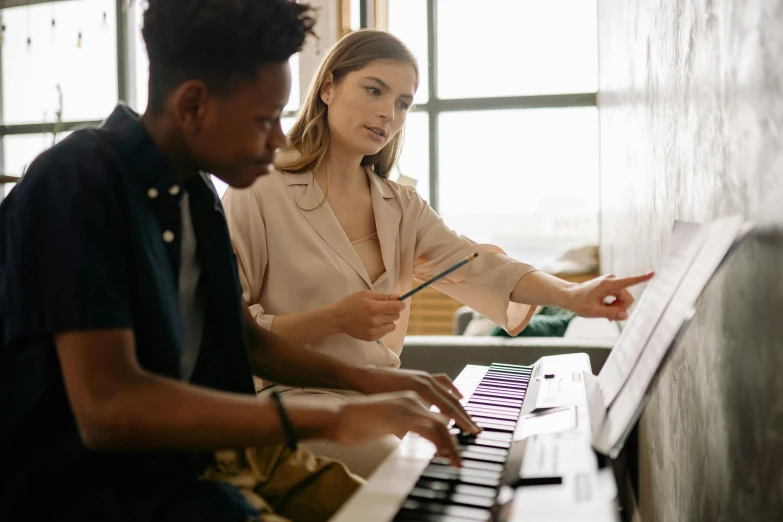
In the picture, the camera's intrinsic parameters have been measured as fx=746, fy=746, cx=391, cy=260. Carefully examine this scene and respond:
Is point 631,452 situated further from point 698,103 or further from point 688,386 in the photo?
point 698,103

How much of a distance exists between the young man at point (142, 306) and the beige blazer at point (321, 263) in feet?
2.51

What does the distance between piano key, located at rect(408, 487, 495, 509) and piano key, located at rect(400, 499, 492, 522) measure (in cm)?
1

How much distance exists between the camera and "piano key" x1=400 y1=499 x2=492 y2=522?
0.82 metres

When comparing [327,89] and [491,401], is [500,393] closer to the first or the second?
[491,401]

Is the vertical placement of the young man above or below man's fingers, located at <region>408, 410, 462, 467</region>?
above

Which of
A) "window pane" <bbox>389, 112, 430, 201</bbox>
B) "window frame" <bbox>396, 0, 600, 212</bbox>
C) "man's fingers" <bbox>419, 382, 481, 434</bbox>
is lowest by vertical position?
"man's fingers" <bbox>419, 382, 481, 434</bbox>

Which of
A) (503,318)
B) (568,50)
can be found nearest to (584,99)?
(568,50)

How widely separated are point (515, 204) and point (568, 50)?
4.21 feet

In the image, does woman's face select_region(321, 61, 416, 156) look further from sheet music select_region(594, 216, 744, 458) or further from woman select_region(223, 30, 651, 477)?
sheet music select_region(594, 216, 744, 458)

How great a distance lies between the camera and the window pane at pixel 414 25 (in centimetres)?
615

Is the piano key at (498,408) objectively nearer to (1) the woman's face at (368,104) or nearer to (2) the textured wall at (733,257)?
(2) the textured wall at (733,257)

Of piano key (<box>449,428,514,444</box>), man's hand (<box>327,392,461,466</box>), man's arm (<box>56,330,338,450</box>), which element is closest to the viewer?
man's arm (<box>56,330,338,450</box>)

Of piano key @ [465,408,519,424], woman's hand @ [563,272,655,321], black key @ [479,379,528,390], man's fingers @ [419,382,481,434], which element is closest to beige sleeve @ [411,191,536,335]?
woman's hand @ [563,272,655,321]

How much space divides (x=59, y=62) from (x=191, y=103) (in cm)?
686
